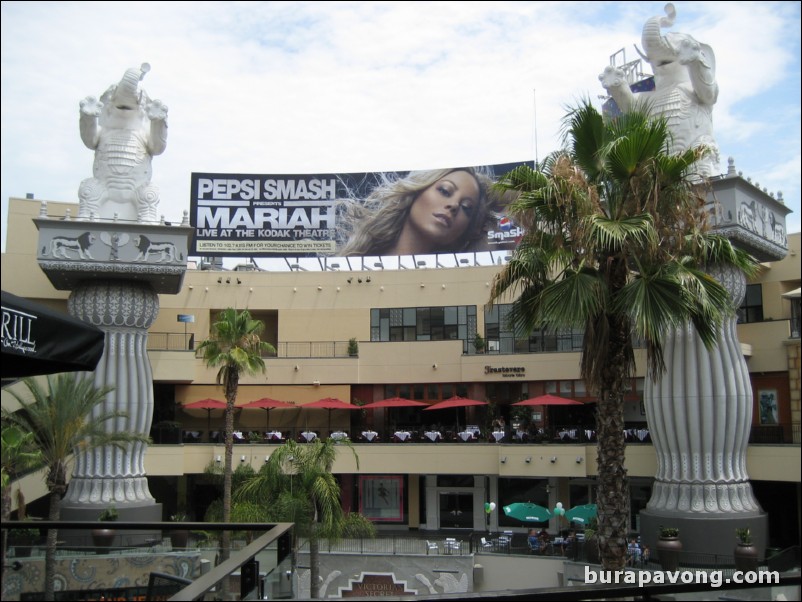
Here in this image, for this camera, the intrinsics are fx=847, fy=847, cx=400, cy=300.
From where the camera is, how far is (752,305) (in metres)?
34.0

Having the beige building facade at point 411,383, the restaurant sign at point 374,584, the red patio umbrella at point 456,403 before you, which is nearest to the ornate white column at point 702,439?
the beige building facade at point 411,383

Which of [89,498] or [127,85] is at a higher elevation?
[127,85]

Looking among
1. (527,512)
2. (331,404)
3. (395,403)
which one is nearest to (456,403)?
(395,403)

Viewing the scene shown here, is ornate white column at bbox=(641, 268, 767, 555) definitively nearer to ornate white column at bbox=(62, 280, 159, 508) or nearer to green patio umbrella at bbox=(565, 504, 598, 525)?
green patio umbrella at bbox=(565, 504, 598, 525)

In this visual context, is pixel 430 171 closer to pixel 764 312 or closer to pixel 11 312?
pixel 764 312

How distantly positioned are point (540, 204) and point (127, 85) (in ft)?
61.8

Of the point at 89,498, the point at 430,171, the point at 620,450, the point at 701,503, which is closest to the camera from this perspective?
the point at 620,450

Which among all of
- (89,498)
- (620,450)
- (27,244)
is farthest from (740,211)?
(27,244)

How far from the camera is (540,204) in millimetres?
14000

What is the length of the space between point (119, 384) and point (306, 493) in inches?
272

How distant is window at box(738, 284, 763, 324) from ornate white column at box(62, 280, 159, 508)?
22853mm

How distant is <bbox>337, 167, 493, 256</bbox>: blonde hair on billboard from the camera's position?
4234cm

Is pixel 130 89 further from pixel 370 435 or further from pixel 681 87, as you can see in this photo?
pixel 681 87

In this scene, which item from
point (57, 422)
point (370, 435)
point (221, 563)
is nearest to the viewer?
point (221, 563)
